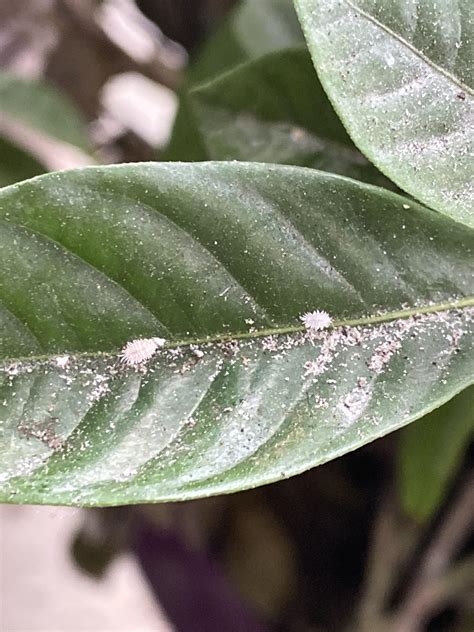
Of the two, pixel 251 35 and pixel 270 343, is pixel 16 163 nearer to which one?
pixel 251 35

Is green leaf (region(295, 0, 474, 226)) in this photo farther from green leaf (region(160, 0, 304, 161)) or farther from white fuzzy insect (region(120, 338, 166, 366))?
green leaf (region(160, 0, 304, 161))

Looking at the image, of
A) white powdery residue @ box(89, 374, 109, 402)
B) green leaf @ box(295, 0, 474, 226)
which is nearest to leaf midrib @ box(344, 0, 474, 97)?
green leaf @ box(295, 0, 474, 226)

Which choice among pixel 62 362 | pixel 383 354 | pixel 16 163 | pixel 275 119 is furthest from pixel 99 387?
pixel 16 163

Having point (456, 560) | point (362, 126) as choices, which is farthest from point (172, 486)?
point (456, 560)

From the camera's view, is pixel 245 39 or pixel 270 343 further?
pixel 245 39

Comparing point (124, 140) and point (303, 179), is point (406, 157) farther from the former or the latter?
point (124, 140)

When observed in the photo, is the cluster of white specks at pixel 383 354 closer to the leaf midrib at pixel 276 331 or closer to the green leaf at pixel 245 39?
the leaf midrib at pixel 276 331

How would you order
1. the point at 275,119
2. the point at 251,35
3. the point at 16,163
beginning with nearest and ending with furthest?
the point at 275,119, the point at 251,35, the point at 16,163
